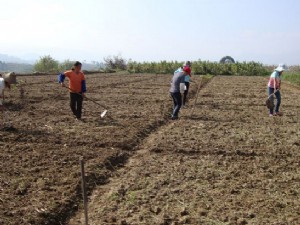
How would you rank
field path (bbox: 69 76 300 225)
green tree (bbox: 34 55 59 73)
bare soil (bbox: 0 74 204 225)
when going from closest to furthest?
field path (bbox: 69 76 300 225), bare soil (bbox: 0 74 204 225), green tree (bbox: 34 55 59 73)

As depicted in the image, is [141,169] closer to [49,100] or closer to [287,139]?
[287,139]

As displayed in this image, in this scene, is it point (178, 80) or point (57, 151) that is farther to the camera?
point (178, 80)

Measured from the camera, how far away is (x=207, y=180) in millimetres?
5305

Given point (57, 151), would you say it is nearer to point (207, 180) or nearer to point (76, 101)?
point (207, 180)

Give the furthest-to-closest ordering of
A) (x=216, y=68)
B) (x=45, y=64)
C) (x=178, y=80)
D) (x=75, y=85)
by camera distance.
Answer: (x=45, y=64) → (x=216, y=68) → (x=178, y=80) → (x=75, y=85)

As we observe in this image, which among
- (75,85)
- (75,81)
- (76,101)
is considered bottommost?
(76,101)

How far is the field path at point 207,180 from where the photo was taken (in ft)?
13.7

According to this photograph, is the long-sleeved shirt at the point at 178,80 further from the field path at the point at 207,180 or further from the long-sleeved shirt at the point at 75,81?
the long-sleeved shirt at the point at 75,81

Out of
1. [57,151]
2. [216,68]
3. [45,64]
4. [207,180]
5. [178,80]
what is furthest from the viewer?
[45,64]

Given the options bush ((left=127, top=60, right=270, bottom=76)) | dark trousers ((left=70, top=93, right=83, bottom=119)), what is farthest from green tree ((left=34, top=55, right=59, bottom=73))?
dark trousers ((left=70, top=93, right=83, bottom=119))

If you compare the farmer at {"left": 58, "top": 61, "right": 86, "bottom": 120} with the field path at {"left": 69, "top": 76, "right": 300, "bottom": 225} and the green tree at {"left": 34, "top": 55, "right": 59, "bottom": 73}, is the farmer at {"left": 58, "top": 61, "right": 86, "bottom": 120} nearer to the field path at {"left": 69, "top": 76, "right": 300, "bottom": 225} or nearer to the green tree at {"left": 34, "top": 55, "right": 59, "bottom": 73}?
the field path at {"left": 69, "top": 76, "right": 300, "bottom": 225}

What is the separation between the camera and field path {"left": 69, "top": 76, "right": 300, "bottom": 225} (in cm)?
418

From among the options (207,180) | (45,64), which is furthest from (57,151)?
(45,64)

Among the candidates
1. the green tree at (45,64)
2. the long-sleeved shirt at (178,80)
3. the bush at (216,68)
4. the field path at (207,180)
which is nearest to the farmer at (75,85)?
the field path at (207,180)
